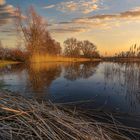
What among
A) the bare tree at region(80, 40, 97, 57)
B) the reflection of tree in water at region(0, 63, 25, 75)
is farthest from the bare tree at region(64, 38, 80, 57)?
the reflection of tree in water at region(0, 63, 25, 75)

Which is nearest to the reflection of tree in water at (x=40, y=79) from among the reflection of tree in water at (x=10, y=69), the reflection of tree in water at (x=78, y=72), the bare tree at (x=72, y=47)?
the reflection of tree in water at (x=78, y=72)

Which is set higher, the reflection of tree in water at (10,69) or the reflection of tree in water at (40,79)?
the reflection of tree in water at (10,69)

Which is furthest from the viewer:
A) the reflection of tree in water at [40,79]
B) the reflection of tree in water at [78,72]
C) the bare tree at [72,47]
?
the bare tree at [72,47]

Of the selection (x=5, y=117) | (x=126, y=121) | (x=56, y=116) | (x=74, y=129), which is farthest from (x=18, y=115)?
(x=126, y=121)

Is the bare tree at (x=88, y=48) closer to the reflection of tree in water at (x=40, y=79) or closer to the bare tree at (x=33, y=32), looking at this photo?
the bare tree at (x=33, y=32)

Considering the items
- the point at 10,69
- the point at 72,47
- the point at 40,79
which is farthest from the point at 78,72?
the point at 72,47

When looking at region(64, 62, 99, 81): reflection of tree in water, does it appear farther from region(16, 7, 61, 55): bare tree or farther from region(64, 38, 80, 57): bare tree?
region(64, 38, 80, 57): bare tree

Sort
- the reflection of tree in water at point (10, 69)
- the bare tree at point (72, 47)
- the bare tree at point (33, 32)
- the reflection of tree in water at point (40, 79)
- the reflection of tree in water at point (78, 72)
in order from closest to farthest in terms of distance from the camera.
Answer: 1. the reflection of tree in water at point (40, 79)
2. the reflection of tree in water at point (78, 72)
3. the reflection of tree in water at point (10, 69)
4. the bare tree at point (33, 32)
5. the bare tree at point (72, 47)

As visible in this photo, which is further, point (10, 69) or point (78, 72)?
point (10, 69)

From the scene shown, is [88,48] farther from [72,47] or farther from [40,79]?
[40,79]

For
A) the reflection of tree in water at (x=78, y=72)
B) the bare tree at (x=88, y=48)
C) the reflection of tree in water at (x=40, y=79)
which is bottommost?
the reflection of tree in water at (x=40, y=79)

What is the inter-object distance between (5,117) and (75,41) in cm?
7354

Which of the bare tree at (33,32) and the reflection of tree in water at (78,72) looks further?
the bare tree at (33,32)

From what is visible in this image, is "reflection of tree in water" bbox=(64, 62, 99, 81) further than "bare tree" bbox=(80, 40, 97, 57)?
No
